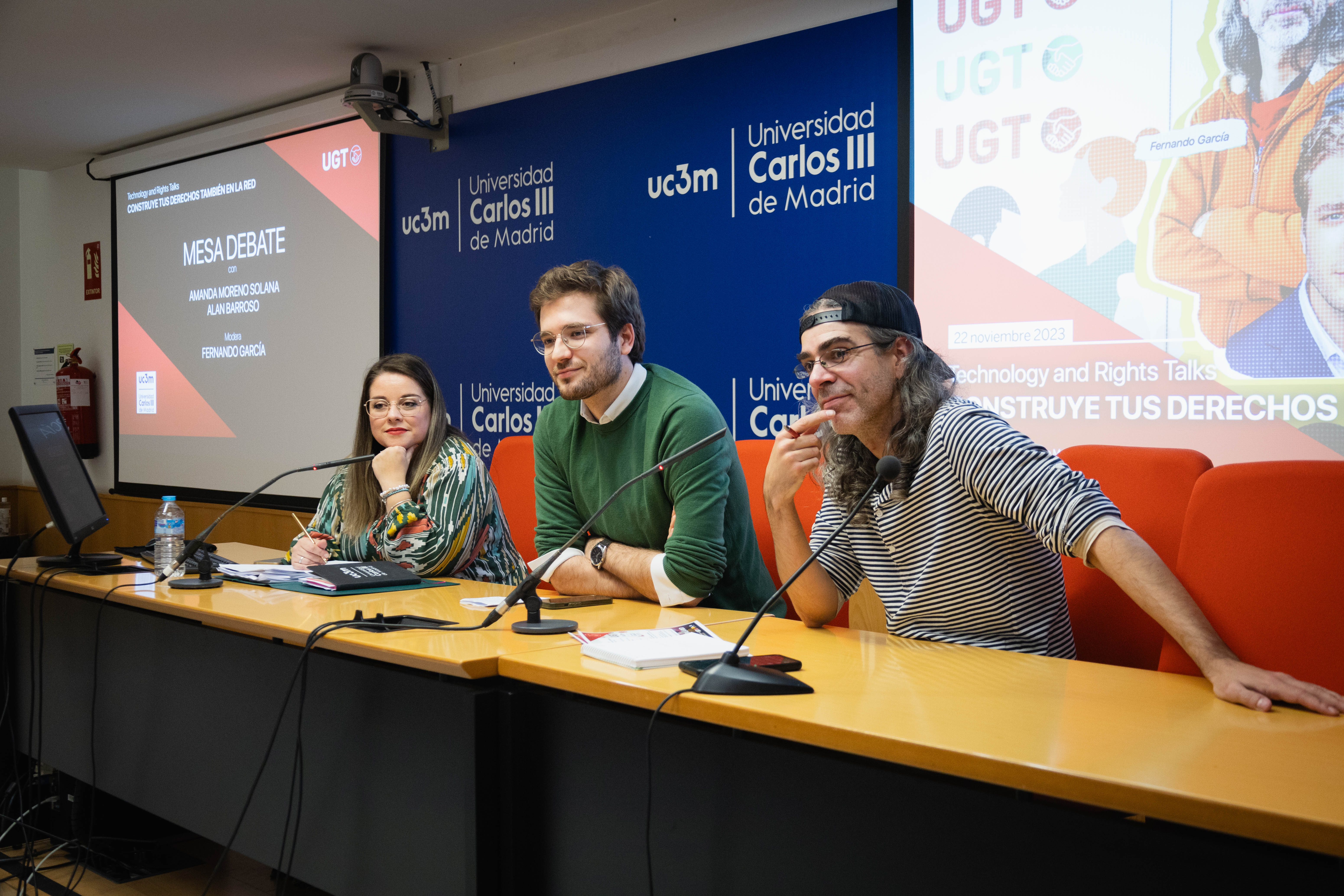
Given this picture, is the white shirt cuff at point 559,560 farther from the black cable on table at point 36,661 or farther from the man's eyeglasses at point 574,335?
the black cable on table at point 36,661

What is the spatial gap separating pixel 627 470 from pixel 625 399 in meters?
0.16

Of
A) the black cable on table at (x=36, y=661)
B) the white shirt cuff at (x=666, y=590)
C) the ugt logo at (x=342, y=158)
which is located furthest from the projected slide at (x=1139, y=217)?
the ugt logo at (x=342, y=158)

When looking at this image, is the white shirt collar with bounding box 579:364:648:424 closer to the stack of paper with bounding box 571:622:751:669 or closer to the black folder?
the black folder

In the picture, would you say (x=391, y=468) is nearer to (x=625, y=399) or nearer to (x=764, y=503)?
(x=625, y=399)

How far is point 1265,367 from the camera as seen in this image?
250 centimetres

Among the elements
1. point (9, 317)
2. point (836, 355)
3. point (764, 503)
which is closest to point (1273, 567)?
point (836, 355)

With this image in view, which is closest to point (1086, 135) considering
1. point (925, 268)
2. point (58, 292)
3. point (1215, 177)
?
point (1215, 177)

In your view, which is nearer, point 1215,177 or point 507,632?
point 507,632

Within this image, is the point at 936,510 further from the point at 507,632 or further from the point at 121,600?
the point at 121,600

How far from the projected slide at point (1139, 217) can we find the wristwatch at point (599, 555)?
139 centimetres

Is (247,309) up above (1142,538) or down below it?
above

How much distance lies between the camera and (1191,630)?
1295mm

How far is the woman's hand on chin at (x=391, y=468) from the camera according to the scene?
2436mm

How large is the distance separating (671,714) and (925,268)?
7.10 ft
